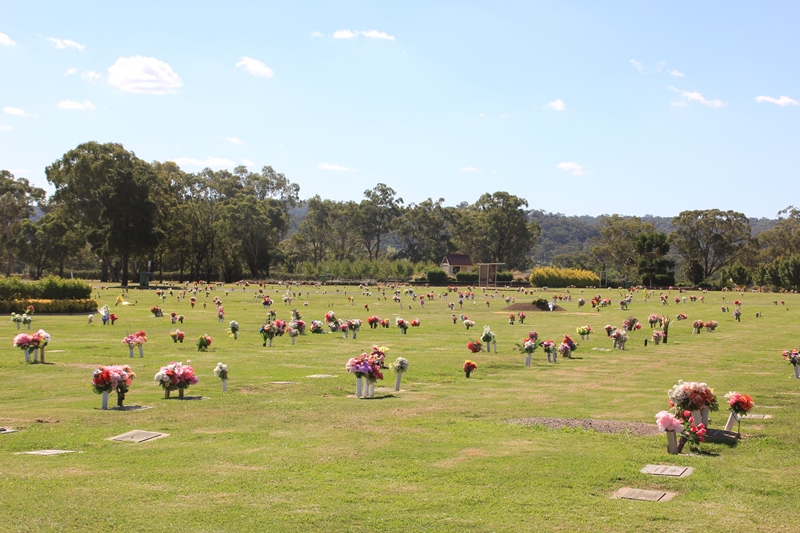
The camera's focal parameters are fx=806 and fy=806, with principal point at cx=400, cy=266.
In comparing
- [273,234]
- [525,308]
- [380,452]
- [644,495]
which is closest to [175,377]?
[380,452]

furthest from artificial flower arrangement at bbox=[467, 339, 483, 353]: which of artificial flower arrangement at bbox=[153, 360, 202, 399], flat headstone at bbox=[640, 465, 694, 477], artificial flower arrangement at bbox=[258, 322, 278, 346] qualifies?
flat headstone at bbox=[640, 465, 694, 477]

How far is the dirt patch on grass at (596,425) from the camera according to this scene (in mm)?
16734

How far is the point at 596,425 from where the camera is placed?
17531 millimetres

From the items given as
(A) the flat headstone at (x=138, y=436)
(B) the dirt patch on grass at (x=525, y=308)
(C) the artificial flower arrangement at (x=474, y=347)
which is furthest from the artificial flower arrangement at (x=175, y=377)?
(B) the dirt patch on grass at (x=525, y=308)

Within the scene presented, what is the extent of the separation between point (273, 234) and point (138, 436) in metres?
139

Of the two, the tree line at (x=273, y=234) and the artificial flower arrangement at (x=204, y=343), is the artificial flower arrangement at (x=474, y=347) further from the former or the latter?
the tree line at (x=273, y=234)

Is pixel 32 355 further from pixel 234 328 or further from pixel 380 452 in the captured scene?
pixel 380 452

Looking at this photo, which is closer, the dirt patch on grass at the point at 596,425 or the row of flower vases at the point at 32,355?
the dirt patch on grass at the point at 596,425

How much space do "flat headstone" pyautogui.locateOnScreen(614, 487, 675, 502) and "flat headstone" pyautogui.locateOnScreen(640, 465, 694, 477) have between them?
106cm

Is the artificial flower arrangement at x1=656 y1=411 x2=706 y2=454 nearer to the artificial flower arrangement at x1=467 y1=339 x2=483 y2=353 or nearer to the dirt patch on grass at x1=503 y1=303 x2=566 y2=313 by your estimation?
the artificial flower arrangement at x1=467 y1=339 x2=483 y2=353

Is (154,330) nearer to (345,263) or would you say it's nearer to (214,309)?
(214,309)

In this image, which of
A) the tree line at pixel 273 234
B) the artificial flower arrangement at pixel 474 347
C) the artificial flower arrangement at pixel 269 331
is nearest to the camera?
the artificial flower arrangement at pixel 474 347

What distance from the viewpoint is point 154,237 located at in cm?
11538

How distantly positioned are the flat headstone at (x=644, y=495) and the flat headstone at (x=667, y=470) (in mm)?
1059
